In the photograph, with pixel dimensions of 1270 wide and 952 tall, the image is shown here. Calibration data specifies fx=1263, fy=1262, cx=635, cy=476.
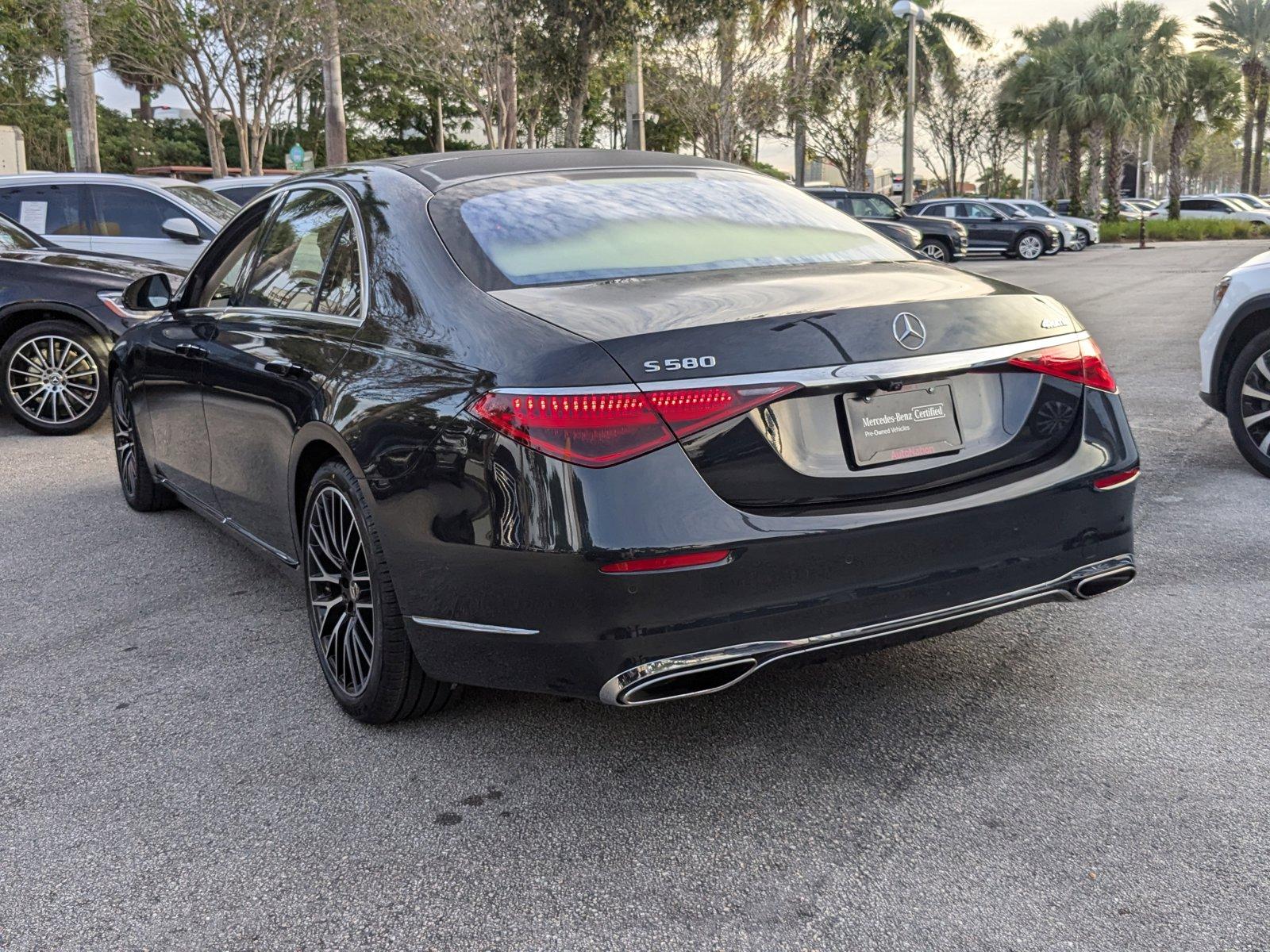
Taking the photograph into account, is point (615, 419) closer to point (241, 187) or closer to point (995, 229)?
point (241, 187)

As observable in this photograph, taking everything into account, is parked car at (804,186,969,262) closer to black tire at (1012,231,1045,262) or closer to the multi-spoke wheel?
the multi-spoke wheel

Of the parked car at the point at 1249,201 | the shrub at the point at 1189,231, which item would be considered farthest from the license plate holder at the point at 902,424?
Answer: the parked car at the point at 1249,201

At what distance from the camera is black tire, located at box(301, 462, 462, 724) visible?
335 centimetres

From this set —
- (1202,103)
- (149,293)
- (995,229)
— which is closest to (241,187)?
(149,293)

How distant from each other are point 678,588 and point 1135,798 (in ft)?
4.06

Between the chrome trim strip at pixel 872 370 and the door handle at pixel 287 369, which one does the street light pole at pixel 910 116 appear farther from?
the chrome trim strip at pixel 872 370

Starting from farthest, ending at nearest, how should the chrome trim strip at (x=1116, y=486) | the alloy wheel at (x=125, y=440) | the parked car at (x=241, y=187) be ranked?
the parked car at (x=241, y=187), the alloy wheel at (x=125, y=440), the chrome trim strip at (x=1116, y=486)

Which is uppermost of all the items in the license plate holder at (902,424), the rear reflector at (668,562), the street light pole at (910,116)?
the street light pole at (910,116)

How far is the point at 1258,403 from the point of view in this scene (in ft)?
20.5

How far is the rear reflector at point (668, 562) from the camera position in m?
2.76

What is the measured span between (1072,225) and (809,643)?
37.2 metres

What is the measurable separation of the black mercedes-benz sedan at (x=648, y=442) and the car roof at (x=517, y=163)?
2 centimetres

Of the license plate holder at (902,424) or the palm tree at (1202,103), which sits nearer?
the license plate holder at (902,424)

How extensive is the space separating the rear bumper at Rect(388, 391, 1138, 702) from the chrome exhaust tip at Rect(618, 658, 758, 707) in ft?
0.11
